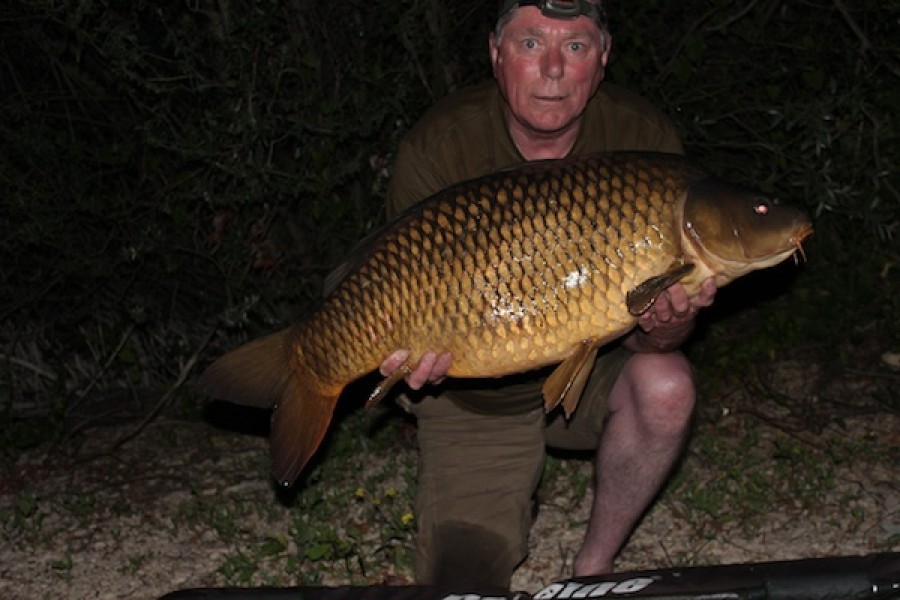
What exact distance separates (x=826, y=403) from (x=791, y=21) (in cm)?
126

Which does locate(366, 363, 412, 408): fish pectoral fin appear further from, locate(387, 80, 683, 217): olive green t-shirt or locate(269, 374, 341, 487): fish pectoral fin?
locate(387, 80, 683, 217): olive green t-shirt

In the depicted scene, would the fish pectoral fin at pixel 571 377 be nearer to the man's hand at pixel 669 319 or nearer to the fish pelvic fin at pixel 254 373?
the man's hand at pixel 669 319

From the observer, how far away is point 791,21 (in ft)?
13.2

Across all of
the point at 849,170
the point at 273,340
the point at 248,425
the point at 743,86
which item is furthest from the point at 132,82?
the point at 849,170

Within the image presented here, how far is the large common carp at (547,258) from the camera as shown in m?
2.14

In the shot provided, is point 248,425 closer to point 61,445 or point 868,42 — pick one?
point 61,445

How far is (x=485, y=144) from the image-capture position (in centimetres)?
268

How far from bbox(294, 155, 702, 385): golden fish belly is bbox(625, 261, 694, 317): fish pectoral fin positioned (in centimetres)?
1

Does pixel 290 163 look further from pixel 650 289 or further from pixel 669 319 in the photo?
pixel 650 289

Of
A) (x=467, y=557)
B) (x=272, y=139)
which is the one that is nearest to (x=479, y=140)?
(x=467, y=557)

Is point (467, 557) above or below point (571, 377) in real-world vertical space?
below

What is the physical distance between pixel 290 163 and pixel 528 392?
1.31 m

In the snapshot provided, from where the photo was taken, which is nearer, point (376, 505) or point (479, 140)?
point (479, 140)

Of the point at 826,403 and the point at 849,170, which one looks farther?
the point at 849,170
